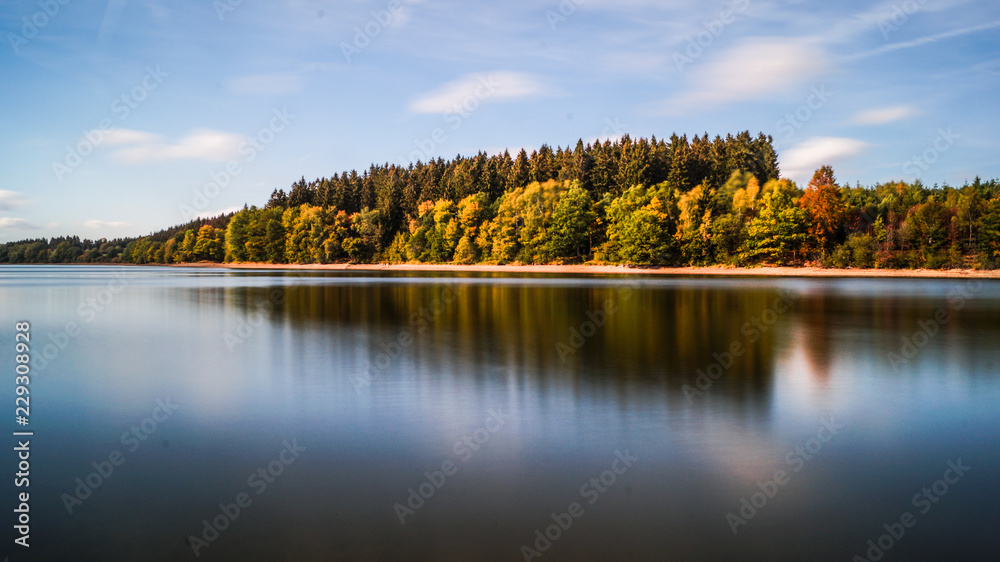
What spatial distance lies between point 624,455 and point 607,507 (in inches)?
51.2

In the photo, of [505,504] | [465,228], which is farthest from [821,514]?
[465,228]

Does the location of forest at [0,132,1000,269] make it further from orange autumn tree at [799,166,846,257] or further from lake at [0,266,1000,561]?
lake at [0,266,1000,561]

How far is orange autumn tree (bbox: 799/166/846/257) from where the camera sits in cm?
6788

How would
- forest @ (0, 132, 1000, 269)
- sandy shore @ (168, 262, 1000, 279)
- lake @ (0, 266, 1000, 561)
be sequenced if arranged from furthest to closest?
forest @ (0, 132, 1000, 269)
sandy shore @ (168, 262, 1000, 279)
lake @ (0, 266, 1000, 561)

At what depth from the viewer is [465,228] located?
311 feet

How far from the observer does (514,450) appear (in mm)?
6484

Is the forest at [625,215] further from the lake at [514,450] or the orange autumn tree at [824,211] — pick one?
the lake at [514,450]

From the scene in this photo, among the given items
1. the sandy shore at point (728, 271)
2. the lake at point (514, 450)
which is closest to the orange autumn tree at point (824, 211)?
the sandy shore at point (728, 271)

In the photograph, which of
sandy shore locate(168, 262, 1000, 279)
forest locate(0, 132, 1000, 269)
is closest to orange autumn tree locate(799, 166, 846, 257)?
forest locate(0, 132, 1000, 269)

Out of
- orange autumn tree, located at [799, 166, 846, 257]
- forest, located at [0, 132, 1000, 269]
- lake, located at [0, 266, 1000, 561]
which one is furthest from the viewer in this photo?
orange autumn tree, located at [799, 166, 846, 257]

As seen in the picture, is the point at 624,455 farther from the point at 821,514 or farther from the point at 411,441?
the point at 411,441

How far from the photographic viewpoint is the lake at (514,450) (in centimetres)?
461

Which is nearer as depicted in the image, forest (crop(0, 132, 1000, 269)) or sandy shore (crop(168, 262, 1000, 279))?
sandy shore (crop(168, 262, 1000, 279))

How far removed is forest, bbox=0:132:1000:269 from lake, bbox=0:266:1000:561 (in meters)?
59.1
